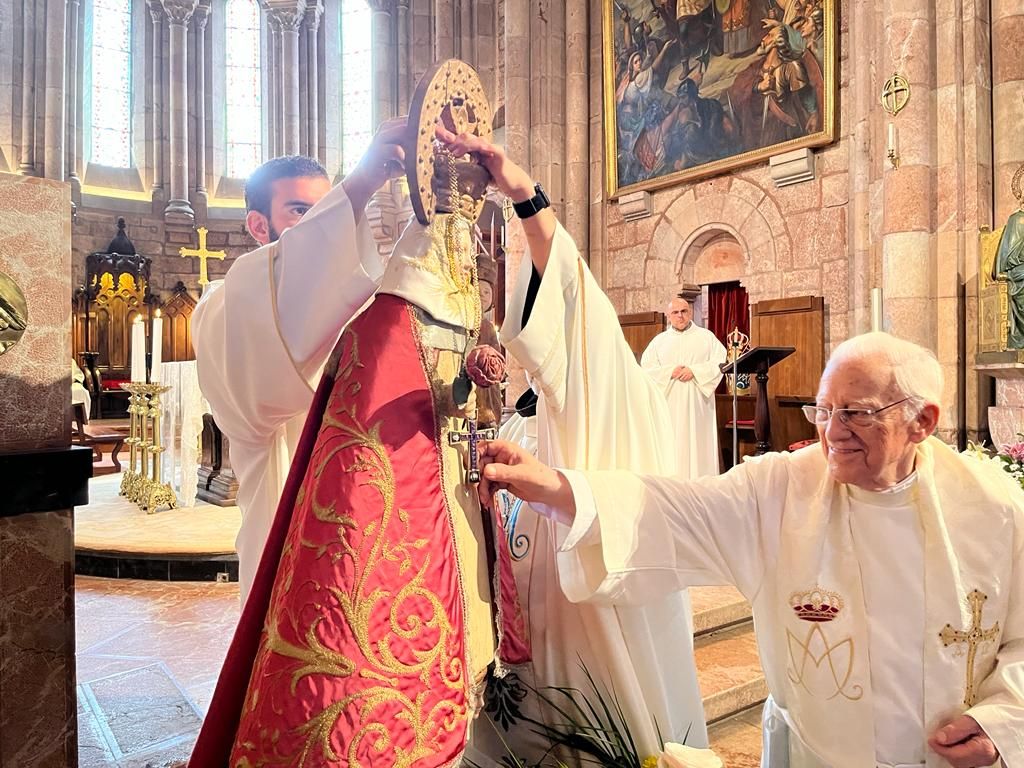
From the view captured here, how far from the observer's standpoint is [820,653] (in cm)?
162

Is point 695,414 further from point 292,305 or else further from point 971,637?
point 292,305

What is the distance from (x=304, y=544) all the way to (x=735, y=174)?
30.2ft

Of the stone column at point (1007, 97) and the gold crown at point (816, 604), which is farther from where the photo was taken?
the stone column at point (1007, 97)

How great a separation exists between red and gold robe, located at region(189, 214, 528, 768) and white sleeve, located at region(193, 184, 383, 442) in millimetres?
140

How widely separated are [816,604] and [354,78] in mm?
17128

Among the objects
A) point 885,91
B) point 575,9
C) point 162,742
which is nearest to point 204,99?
point 575,9

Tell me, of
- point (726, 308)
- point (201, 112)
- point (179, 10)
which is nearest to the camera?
point (726, 308)

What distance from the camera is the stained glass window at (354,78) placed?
649 inches

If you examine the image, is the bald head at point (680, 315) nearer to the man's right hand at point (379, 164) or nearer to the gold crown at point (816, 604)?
the gold crown at point (816, 604)

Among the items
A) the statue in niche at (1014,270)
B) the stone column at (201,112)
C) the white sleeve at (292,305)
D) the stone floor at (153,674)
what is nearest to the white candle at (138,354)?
the stone floor at (153,674)

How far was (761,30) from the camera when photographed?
8977 mm

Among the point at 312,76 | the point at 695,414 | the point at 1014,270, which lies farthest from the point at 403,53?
the point at 1014,270

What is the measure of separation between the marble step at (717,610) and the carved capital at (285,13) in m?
16.2

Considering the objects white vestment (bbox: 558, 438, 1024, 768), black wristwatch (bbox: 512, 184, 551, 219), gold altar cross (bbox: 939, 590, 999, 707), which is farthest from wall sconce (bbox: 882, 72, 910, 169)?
black wristwatch (bbox: 512, 184, 551, 219)
